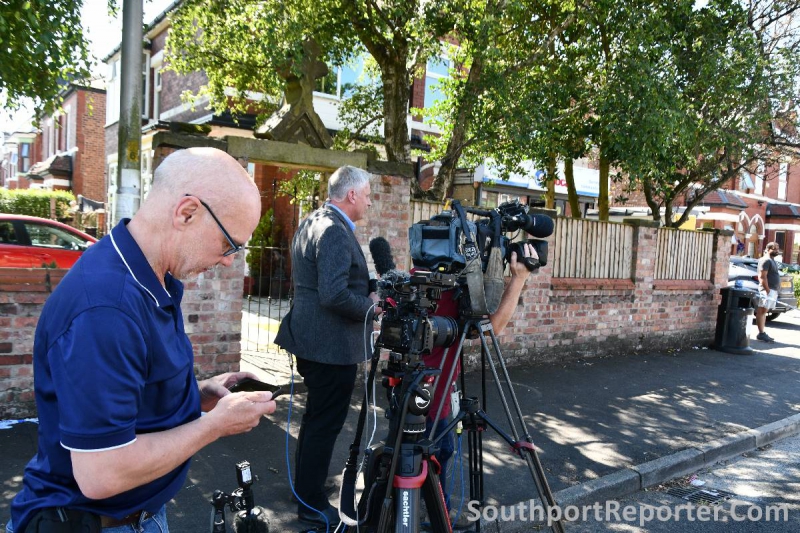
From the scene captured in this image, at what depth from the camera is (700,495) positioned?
4.92 meters

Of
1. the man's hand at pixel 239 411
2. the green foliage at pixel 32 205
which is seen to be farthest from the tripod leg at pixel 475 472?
the green foliage at pixel 32 205

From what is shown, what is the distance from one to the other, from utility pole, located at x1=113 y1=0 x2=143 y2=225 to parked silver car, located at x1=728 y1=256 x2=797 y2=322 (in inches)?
551

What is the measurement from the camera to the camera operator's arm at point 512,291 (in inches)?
134

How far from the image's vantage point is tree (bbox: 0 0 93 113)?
16.1 feet

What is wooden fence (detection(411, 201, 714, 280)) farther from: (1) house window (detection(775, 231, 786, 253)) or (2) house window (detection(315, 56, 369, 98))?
(1) house window (detection(775, 231, 786, 253))

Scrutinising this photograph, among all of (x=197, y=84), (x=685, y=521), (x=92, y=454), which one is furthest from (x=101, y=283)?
(x=197, y=84)

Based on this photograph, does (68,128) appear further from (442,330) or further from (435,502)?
(435,502)

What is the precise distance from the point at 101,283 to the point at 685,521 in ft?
14.5

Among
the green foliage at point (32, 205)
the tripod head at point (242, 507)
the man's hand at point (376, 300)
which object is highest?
the green foliage at point (32, 205)

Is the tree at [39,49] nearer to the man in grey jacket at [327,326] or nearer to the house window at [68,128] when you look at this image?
the man in grey jacket at [327,326]

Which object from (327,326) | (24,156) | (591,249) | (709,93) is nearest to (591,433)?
(327,326)

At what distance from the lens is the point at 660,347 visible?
1049 cm

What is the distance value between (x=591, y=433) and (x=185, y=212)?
5.20 metres

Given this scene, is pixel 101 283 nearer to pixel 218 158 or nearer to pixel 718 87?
pixel 218 158
